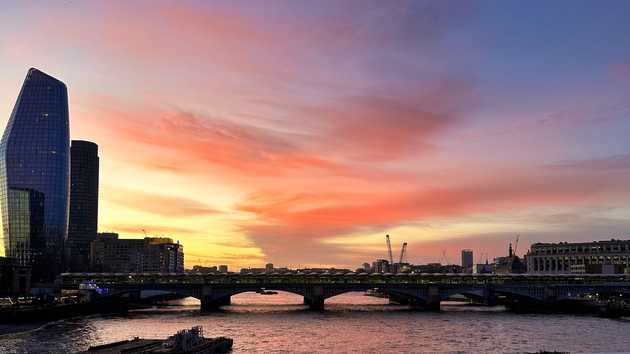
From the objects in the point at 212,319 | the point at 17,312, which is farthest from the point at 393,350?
the point at 17,312

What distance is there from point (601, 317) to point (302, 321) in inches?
3571

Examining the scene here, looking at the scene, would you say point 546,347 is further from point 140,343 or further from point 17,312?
point 17,312

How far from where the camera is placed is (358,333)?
143 metres

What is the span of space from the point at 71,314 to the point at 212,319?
44.9 metres

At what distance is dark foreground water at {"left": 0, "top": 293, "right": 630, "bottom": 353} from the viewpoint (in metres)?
116

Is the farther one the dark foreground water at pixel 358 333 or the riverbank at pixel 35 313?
the riverbank at pixel 35 313

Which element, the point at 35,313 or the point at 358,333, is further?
the point at 35,313

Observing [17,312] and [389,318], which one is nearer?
[17,312]

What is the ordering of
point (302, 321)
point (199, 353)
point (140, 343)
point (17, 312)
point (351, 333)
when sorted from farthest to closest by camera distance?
point (302, 321) → point (17, 312) → point (351, 333) → point (140, 343) → point (199, 353)

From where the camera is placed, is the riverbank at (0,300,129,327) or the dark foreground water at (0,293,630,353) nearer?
the dark foreground water at (0,293,630,353)

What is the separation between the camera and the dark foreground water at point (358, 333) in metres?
116

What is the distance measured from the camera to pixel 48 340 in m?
125

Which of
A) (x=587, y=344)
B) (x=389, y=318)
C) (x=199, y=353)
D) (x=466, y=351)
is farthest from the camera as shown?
(x=389, y=318)

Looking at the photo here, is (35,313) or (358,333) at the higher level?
(35,313)
